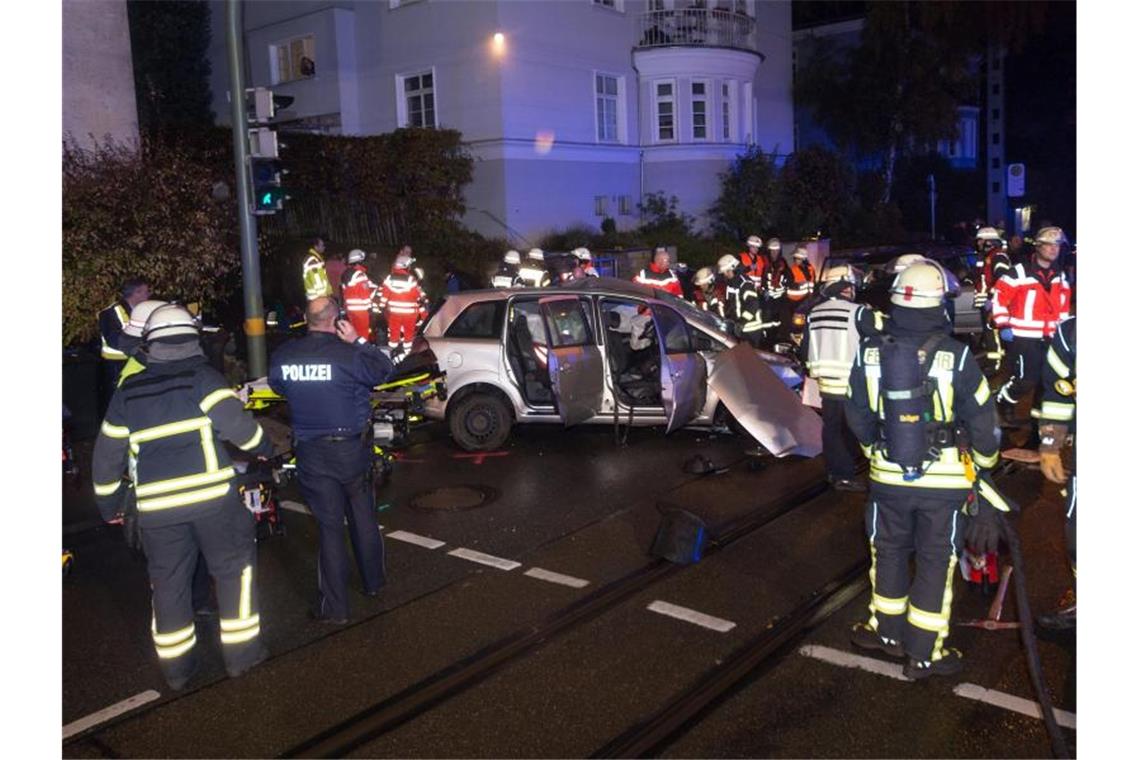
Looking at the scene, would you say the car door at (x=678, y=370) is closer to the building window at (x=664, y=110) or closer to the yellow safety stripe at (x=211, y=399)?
the yellow safety stripe at (x=211, y=399)

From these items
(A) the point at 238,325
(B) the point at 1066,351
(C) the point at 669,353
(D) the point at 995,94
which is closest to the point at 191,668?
(B) the point at 1066,351

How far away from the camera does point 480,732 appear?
15.7 feet

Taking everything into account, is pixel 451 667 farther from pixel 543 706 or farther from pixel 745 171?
pixel 745 171

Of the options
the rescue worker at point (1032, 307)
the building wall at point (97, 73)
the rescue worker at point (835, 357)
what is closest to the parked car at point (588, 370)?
the rescue worker at point (835, 357)

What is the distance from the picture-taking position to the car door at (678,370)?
9.70 metres

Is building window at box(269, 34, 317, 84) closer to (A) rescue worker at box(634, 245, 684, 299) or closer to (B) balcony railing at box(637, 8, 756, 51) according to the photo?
(B) balcony railing at box(637, 8, 756, 51)

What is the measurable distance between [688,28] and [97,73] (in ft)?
52.2

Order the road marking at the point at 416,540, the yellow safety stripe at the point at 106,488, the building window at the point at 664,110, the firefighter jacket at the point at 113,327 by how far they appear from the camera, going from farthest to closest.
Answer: the building window at the point at 664,110, the firefighter jacket at the point at 113,327, the road marking at the point at 416,540, the yellow safety stripe at the point at 106,488

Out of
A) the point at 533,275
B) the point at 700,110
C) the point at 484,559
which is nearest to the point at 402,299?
the point at 533,275

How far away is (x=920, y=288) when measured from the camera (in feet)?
16.5

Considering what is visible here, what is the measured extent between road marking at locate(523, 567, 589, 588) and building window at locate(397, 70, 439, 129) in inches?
750

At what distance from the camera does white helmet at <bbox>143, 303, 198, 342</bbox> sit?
523 cm

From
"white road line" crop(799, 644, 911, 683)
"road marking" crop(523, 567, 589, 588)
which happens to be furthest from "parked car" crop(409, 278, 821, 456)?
"white road line" crop(799, 644, 911, 683)

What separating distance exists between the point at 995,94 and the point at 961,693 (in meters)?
40.3
